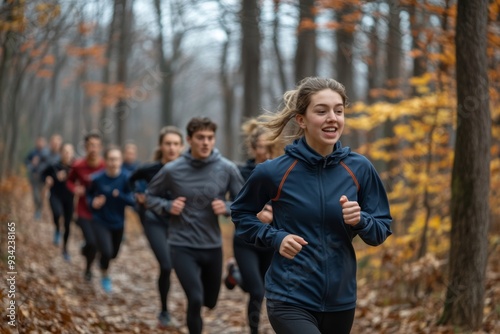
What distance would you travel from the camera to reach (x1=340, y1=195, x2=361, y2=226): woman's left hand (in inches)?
133

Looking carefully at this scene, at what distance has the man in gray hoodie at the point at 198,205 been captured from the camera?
6.09 m

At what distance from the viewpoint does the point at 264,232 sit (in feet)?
12.2

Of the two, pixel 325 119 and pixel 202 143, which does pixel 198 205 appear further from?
pixel 325 119

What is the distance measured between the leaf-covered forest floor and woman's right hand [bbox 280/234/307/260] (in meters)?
2.50

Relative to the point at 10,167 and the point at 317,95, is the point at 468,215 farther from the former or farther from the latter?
the point at 10,167

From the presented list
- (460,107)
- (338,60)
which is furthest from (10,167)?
(460,107)

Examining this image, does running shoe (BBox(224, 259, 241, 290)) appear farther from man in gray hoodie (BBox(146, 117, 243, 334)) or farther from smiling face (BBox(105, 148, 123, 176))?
smiling face (BBox(105, 148, 123, 176))

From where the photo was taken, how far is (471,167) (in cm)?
568

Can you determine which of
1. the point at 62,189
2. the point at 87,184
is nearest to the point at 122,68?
the point at 62,189

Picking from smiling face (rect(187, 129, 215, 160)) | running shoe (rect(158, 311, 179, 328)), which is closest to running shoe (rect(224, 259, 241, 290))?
running shoe (rect(158, 311, 179, 328))

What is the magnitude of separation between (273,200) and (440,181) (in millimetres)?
6283

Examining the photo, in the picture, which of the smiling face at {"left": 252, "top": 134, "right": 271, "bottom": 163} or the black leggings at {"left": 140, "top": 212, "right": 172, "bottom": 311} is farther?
the black leggings at {"left": 140, "top": 212, "right": 172, "bottom": 311}

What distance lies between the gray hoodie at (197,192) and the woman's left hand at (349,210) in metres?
2.84

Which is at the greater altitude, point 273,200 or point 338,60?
point 338,60
